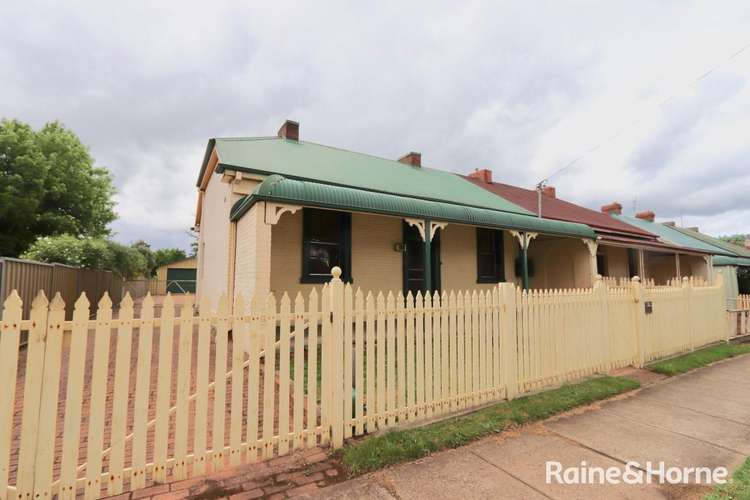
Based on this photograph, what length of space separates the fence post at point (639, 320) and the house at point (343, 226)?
357 cm

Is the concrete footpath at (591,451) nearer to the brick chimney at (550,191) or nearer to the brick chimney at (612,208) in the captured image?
the brick chimney at (550,191)

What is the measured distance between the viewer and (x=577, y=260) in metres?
12.0

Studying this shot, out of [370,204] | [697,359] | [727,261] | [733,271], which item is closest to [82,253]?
[370,204]

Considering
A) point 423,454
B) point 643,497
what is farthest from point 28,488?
point 643,497

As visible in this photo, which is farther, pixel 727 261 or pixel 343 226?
pixel 727 261

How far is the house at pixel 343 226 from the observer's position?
711 cm

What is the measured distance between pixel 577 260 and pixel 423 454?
10.9 meters

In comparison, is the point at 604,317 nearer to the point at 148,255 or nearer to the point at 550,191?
the point at 550,191

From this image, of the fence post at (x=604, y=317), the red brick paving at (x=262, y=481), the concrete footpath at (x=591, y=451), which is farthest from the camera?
the fence post at (x=604, y=317)

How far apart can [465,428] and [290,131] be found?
1146 centimetres

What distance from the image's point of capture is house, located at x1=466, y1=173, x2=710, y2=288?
12.2m

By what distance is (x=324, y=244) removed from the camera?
8938 millimetres

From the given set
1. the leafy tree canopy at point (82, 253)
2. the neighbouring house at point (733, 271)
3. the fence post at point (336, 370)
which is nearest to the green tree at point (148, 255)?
the leafy tree canopy at point (82, 253)

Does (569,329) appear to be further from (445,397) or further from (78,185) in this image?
(78,185)
